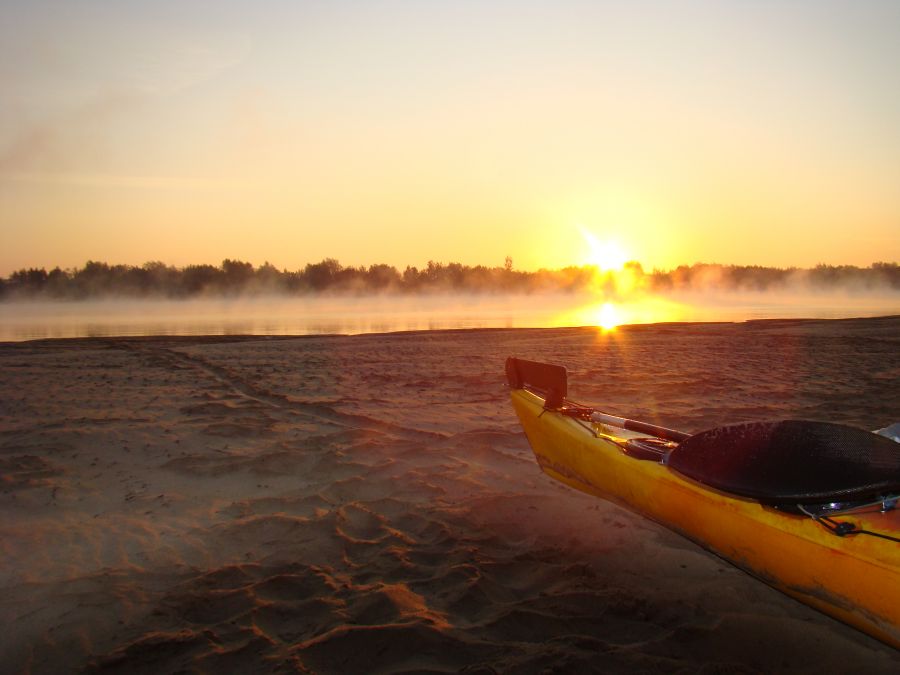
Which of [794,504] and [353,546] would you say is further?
[353,546]

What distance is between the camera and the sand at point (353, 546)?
9.59 feet

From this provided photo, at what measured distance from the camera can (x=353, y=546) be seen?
13.5ft

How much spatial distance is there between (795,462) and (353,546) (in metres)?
2.82

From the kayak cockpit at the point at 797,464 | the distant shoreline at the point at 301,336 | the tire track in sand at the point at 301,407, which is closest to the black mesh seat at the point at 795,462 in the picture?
the kayak cockpit at the point at 797,464

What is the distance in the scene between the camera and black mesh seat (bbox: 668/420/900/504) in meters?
2.75

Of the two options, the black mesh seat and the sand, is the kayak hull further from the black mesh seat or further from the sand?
the sand

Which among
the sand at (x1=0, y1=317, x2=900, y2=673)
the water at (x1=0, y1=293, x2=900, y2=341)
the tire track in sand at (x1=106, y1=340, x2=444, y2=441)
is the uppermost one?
the water at (x1=0, y1=293, x2=900, y2=341)

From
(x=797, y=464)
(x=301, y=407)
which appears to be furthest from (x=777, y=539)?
(x=301, y=407)

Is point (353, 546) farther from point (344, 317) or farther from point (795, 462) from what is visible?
point (344, 317)

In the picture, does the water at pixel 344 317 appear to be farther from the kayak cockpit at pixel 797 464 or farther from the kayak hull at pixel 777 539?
the kayak cockpit at pixel 797 464

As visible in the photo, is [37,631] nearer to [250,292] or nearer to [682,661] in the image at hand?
[682,661]

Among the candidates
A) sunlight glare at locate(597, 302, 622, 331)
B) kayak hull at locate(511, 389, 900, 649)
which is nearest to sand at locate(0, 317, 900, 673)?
kayak hull at locate(511, 389, 900, 649)

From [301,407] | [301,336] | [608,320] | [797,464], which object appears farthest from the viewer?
[608,320]

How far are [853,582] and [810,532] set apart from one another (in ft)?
0.83
